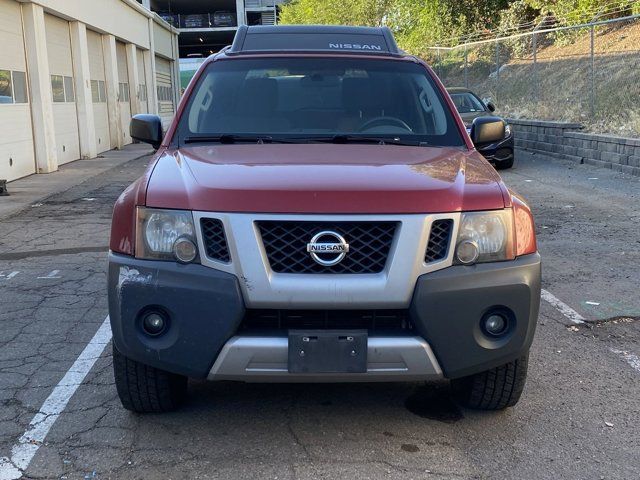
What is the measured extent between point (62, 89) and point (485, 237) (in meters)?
16.4

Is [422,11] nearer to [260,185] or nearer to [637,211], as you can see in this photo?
[637,211]

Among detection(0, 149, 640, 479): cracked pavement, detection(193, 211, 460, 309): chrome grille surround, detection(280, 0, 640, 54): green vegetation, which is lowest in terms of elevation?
detection(0, 149, 640, 479): cracked pavement

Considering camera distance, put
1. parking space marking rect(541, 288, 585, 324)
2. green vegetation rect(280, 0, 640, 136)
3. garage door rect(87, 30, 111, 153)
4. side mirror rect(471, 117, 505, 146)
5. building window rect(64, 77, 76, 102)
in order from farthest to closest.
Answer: garage door rect(87, 30, 111, 153) < building window rect(64, 77, 76, 102) < green vegetation rect(280, 0, 640, 136) < parking space marking rect(541, 288, 585, 324) < side mirror rect(471, 117, 505, 146)

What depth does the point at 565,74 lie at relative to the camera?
19.3m

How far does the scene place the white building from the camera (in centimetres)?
1428

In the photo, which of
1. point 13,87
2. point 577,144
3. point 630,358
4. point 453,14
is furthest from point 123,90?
point 630,358

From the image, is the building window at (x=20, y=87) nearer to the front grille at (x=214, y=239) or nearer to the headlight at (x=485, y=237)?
the front grille at (x=214, y=239)

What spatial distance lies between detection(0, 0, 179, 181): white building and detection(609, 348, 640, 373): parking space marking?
12.0m

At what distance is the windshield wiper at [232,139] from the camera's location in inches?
166

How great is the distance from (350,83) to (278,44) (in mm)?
672

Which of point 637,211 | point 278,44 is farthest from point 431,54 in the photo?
point 278,44

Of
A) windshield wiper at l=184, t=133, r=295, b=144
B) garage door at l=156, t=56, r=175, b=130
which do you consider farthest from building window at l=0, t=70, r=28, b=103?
garage door at l=156, t=56, r=175, b=130

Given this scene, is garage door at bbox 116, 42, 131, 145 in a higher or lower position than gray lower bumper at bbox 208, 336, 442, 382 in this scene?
higher

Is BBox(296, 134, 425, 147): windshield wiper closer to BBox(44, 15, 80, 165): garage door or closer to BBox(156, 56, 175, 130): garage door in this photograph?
BBox(44, 15, 80, 165): garage door
